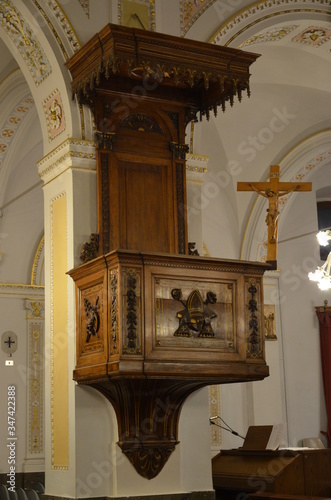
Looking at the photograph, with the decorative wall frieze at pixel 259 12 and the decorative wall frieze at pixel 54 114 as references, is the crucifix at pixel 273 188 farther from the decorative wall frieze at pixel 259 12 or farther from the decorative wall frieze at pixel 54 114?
the decorative wall frieze at pixel 54 114

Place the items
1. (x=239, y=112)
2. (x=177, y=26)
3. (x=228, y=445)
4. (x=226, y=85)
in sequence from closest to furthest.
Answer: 1. (x=226, y=85)
2. (x=177, y=26)
3. (x=239, y=112)
4. (x=228, y=445)

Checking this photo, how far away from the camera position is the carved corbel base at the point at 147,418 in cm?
622

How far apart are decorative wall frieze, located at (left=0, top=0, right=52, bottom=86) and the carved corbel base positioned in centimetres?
280

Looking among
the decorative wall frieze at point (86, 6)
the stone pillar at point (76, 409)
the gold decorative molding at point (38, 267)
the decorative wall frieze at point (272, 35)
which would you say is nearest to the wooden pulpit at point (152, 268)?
the stone pillar at point (76, 409)

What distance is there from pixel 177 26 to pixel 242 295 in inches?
105

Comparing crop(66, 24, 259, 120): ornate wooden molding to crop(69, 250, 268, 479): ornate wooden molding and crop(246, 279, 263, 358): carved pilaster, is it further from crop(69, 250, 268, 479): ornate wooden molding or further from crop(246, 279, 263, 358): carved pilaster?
crop(246, 279, 263, 358): carved pilaster

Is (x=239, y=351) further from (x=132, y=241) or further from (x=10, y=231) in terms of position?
(x=10, y=231)

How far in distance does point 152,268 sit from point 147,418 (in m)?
1.26

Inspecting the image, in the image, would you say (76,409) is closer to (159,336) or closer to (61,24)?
(159,336)

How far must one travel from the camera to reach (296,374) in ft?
44.8

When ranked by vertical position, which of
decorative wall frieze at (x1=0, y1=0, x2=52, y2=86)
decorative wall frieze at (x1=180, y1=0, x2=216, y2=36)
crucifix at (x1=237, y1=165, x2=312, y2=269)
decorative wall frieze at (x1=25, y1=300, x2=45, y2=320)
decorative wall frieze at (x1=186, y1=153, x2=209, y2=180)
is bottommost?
decorative wall frieze at (x1=25, y1=300, x2=45, y2=320)

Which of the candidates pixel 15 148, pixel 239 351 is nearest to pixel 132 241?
pixel 239 351

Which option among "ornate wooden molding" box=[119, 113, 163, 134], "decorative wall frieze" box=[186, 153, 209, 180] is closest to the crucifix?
"decorative wall frieze" box=[186, 153, 209, 180]

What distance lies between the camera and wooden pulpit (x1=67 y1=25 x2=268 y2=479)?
19.2 feet
